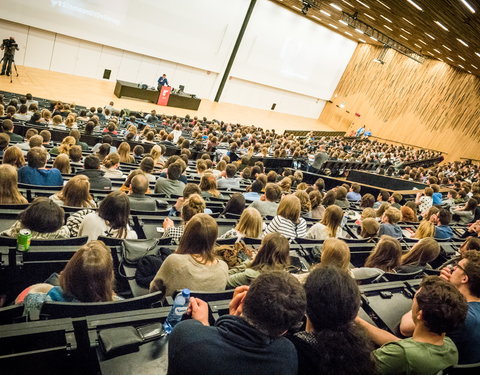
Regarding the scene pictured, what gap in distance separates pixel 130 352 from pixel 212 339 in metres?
0.67

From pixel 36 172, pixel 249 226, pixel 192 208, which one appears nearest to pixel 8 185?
pixel 36 172

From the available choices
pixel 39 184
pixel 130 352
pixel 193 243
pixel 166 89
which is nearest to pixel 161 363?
pixel 130 352

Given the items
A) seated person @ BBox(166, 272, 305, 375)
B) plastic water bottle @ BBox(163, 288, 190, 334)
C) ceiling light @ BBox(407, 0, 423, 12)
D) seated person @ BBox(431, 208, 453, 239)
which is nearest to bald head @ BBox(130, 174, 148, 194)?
plastic water bottle @ BBox(163, 288, 190, 334)

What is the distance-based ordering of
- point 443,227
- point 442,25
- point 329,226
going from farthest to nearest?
1. point 442,25
2. point 443,227
3. point 329,226

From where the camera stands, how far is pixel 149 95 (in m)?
16.6

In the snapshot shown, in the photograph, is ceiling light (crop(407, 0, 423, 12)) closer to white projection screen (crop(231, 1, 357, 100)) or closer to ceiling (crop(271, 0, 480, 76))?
ceiling (crop(271, 0, 480, 76))

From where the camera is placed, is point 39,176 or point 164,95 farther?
point 164,95

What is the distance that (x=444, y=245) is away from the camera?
5344 mm

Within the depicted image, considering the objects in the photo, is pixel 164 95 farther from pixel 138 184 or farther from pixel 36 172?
pixel 138 184

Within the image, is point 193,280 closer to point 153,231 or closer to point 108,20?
point 153,231

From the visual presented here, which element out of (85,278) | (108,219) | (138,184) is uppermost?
(85,278)

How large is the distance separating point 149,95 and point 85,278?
1586cm

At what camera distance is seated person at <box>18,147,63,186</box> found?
4.27 meters

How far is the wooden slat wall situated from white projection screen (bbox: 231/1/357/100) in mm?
1881
